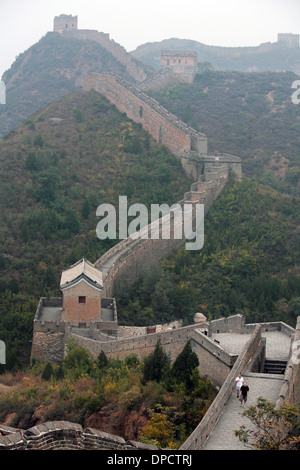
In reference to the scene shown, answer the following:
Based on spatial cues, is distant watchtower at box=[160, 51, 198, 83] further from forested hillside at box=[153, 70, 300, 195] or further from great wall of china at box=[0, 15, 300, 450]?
great wall of china at box=[0, 15, 300, 450]

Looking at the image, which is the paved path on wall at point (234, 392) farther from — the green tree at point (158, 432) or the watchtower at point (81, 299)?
the watchtower at point (81, 299)

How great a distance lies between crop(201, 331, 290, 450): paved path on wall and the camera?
60.4 feet

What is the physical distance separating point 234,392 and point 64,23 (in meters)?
72.0

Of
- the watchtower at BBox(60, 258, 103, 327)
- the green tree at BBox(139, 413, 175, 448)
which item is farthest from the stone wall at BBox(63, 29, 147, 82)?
the green tree at BBox(139, 413, 175, 448)

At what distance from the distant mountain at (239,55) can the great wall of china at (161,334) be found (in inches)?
1806

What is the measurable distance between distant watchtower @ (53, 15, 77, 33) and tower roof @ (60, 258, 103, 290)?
190 ft

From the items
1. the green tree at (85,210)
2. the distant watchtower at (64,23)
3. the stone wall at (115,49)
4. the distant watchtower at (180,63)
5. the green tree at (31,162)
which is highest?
the distant watchtower at (64,23)

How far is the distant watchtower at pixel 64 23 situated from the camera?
8669cm

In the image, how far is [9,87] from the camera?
8344 centimetres

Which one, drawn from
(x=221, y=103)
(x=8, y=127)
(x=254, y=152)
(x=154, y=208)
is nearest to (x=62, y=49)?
(x=8, y=127)

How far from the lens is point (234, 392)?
2114 cm

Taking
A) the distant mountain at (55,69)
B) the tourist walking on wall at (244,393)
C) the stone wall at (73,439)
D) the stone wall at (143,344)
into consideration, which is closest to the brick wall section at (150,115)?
the distant mountain at (55,69)

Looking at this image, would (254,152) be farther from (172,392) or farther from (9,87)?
(172,392)
